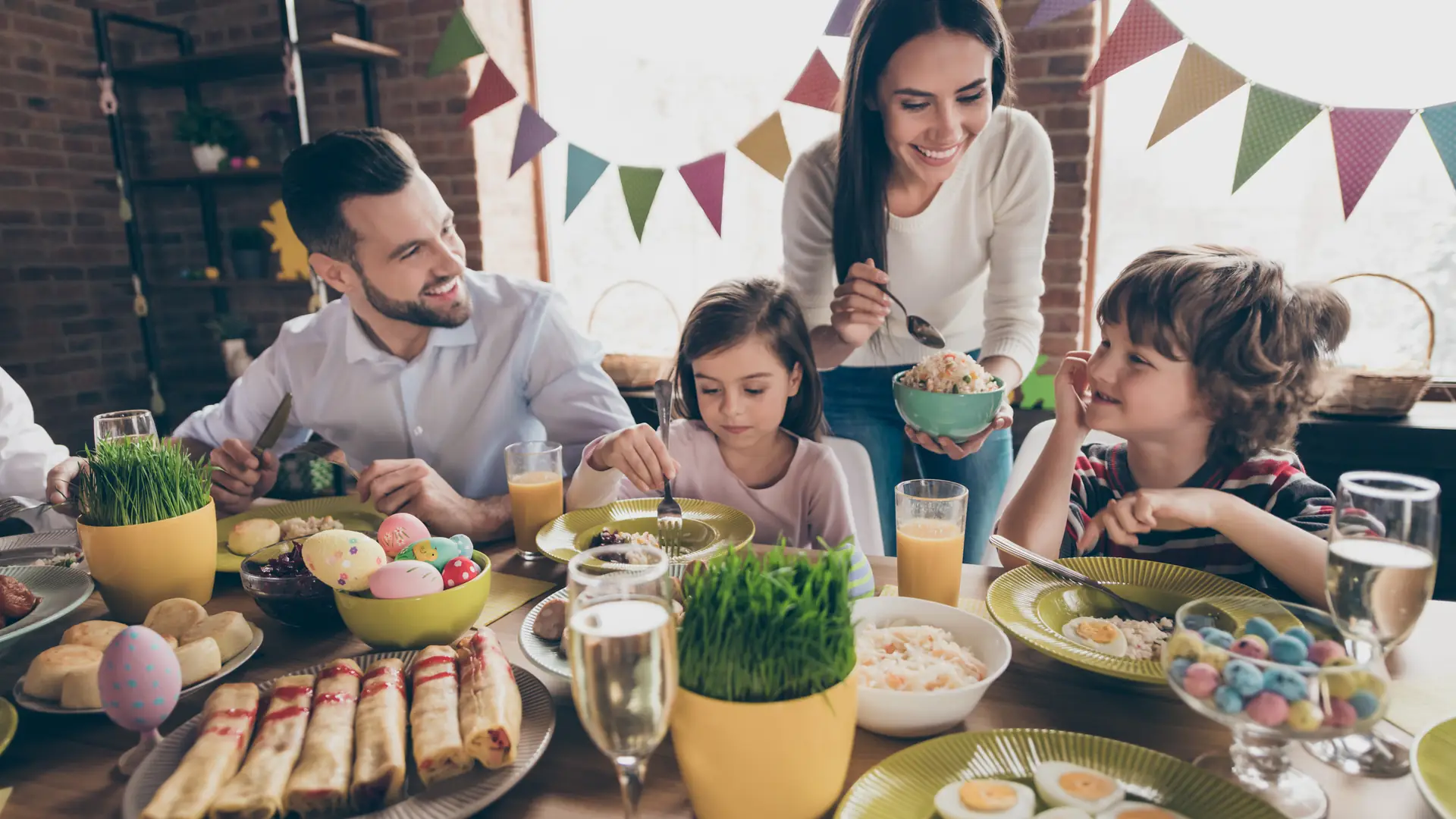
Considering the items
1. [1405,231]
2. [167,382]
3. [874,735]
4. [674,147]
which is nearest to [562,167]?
[674,147]

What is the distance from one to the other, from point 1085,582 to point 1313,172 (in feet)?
9.22

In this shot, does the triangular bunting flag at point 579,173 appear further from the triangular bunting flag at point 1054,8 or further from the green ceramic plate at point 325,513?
the green ceramic plate at point 325,513

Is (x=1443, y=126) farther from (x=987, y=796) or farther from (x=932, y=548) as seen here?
(x=987, y=796)

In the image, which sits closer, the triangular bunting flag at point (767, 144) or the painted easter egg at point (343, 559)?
the painted easter egg at point (343, 559)

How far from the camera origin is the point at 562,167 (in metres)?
4.20

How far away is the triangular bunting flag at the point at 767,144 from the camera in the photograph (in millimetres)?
2695

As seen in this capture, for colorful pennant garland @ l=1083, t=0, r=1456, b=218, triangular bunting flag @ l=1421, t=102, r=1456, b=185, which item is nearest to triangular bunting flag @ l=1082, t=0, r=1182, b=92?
colorful pennant garland @ l=1083, t=0, r=1456, b=218

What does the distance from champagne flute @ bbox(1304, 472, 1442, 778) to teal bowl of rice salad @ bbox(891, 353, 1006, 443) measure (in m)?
0.67

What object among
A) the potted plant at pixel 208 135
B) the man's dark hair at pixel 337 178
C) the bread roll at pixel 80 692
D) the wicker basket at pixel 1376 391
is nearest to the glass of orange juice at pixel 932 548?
the bread roll at pixel 80 692

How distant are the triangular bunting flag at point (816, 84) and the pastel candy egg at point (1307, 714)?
88.7 inches

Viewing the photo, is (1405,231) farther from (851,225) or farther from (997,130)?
(851,225)

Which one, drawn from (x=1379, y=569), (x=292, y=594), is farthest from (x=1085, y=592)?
(x=292, y=594)

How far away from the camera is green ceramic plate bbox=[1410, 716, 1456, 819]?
0.63 metres

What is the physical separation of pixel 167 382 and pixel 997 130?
467cm
